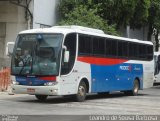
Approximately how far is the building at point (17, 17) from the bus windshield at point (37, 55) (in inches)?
480

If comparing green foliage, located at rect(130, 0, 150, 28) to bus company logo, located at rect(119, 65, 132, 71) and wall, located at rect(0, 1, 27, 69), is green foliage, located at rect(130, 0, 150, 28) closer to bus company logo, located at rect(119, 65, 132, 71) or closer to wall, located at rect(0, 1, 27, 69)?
wall, located at rect(0, 1, 27, 69)

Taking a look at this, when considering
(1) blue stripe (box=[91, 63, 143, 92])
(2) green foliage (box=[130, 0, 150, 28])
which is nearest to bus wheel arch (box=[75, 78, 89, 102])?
(1) blue stripe (box=[91, 63, 143, 92])

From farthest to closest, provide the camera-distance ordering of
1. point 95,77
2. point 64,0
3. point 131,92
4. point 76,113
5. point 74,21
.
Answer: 1. point 64,0
2. point 74,21
3. point 131,92
4. point 95,77
5. point 76,113

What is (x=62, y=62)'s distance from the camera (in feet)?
65.4

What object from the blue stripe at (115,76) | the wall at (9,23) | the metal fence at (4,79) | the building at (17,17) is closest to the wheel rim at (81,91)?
the blue stripe at (115,76)

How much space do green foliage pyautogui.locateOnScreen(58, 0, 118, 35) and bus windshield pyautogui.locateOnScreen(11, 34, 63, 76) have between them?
1252 centimetres

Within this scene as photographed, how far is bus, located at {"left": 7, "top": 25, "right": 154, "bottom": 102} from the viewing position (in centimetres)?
1989

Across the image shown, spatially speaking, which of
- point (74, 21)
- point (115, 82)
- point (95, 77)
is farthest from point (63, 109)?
point (74, 21)

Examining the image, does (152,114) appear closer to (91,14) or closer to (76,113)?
(76,113)

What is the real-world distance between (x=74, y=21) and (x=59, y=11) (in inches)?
129

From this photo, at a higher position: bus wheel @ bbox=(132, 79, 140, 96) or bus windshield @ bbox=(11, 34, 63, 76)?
bus windshield @ bbox=(11, 34, 63, 76)

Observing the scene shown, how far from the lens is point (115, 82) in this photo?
24984 mm

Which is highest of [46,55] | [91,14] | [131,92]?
[91,14]

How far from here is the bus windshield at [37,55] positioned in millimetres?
19891
